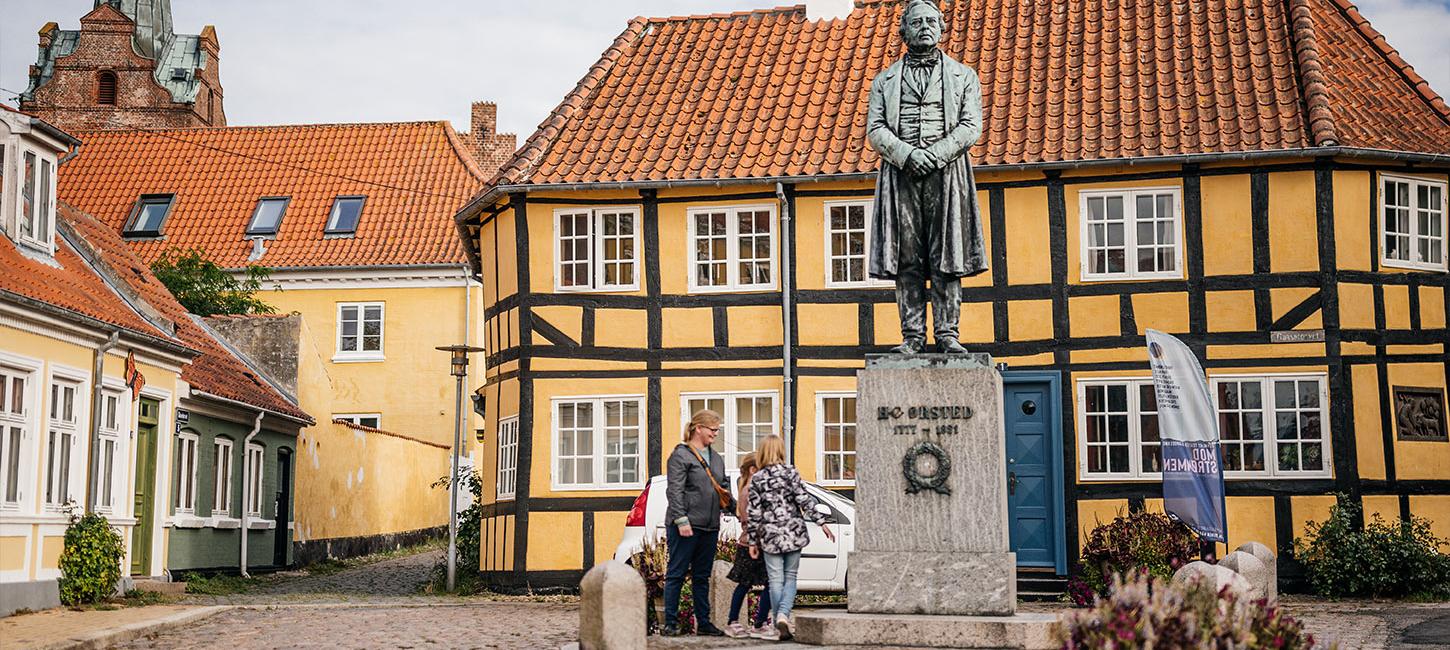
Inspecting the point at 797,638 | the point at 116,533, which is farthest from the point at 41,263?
the point at 797,638

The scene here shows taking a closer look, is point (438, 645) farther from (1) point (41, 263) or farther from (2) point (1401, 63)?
(2) point (1401, 63)

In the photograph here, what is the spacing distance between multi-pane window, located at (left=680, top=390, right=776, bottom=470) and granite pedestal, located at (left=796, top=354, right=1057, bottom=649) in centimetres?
992

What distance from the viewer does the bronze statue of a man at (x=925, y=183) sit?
35.5ft

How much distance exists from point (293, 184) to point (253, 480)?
1436 cm

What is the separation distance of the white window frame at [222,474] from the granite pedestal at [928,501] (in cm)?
1481

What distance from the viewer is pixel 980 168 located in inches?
787

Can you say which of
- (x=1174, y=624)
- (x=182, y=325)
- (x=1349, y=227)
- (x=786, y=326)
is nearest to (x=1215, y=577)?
(x=1174, y=624)

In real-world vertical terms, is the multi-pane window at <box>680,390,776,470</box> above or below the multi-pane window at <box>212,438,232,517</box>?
above

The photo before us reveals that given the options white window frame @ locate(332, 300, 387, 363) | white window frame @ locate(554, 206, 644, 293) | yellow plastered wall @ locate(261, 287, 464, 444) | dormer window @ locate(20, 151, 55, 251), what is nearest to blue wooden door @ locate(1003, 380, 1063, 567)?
white window frame @ locate(554, 206, 644, 293)

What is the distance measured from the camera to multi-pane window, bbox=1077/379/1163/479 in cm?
1942

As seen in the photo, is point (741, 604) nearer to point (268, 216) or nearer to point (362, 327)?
point (362, 327)

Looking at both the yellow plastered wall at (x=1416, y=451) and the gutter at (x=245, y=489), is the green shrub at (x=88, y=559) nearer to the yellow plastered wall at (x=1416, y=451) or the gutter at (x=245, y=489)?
the gutter at (x=245, y=489)

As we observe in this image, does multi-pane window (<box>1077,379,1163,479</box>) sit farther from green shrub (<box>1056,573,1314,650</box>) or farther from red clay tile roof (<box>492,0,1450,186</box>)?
green shrub (<box>1056,573,1314,650</box>)

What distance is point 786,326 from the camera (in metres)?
20.3
